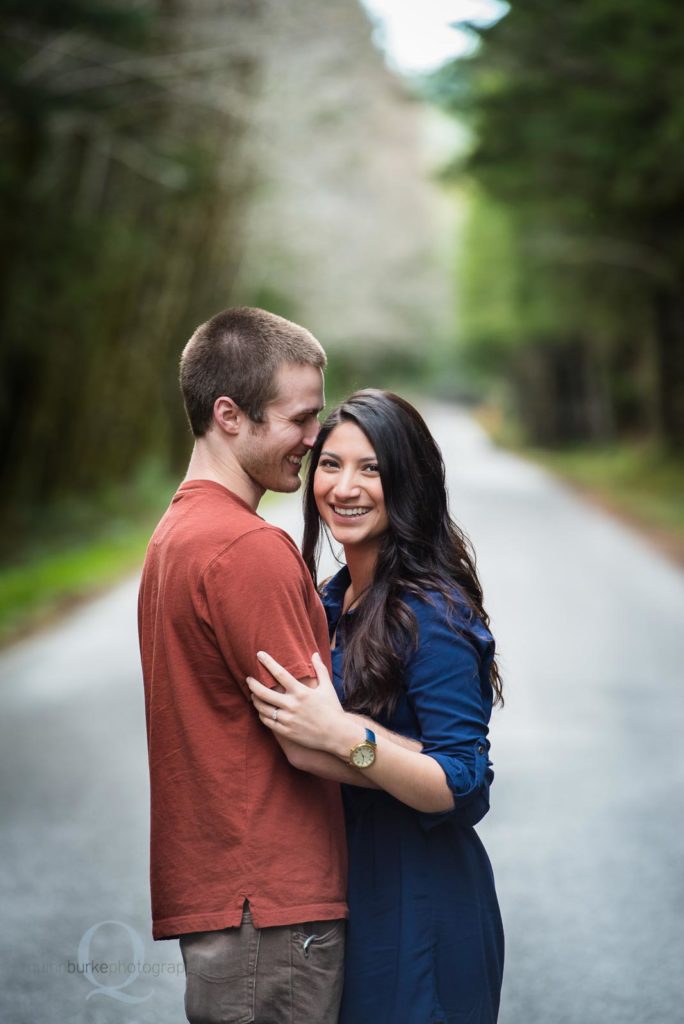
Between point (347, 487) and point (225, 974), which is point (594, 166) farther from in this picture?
point (225, 974)

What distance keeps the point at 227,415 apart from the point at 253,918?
0.99 meters

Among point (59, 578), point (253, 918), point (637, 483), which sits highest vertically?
point (637, 483)

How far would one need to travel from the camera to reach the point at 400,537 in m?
2.73

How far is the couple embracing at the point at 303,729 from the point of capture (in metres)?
2.31

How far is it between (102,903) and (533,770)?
3.01 m

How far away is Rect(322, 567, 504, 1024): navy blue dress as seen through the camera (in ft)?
8.10

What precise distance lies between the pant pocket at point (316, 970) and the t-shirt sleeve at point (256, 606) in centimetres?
53

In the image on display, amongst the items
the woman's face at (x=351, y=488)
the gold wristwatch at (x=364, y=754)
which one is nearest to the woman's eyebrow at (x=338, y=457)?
the woman's face at (x=351, y=488)

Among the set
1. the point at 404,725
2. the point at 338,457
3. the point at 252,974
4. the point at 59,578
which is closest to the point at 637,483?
the point at 59,578

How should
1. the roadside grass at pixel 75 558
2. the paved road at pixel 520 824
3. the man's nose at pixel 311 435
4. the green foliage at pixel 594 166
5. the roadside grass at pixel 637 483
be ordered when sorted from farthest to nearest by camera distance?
1. the roadside grass at pixel 637 483
2. the green foliage at pixel 594 166
3. the roadside grass at pixel 75 558
4. the paved road at pixel 520 824
5. the man's nose at pixel 311 435

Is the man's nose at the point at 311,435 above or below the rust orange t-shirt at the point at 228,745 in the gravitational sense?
above

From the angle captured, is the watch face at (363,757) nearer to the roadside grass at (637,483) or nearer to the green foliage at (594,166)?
the green foliage at (594,166)

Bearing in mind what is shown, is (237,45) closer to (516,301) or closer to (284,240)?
(284,240)

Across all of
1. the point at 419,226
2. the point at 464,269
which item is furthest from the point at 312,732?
the point at 464,269
